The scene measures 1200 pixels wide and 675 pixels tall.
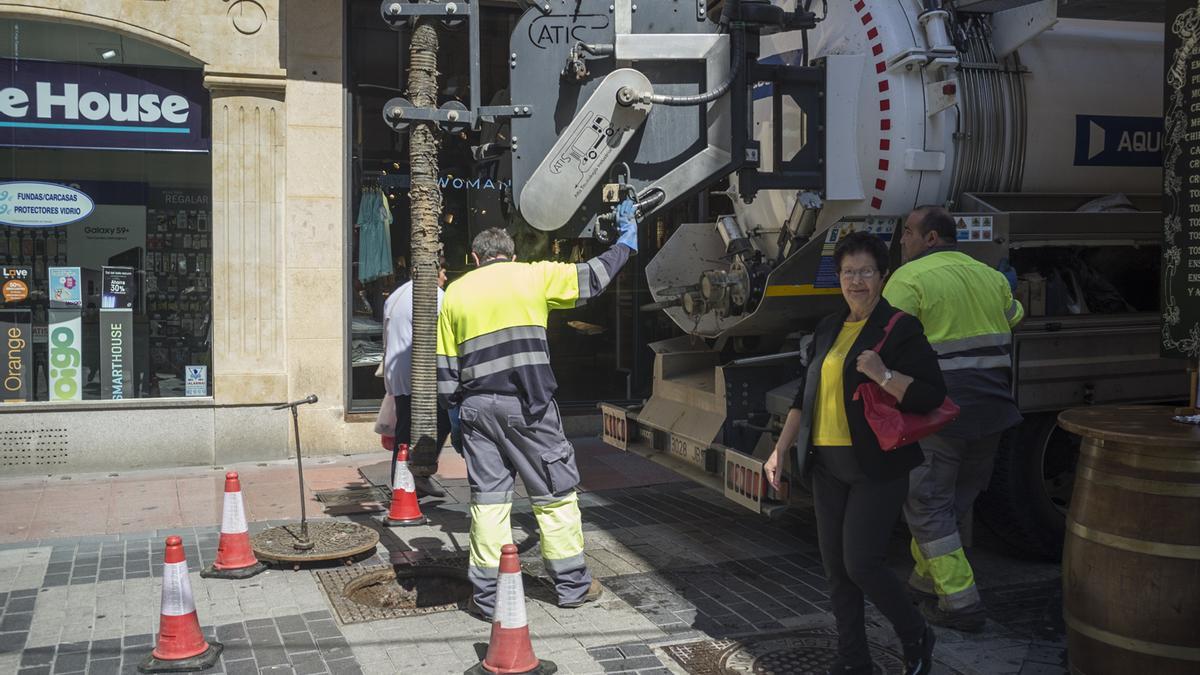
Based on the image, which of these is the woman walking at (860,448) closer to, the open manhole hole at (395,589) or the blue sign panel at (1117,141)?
the open manhole hole at (395,589)

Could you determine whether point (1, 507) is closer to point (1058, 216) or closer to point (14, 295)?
point (14, 295)

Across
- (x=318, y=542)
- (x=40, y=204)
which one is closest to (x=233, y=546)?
(x=318, y=542)

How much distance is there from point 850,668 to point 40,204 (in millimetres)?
7002

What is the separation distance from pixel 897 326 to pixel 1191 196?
6.19 feet

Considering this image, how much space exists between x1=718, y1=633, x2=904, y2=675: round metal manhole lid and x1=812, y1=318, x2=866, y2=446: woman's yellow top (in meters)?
Result: 0.98

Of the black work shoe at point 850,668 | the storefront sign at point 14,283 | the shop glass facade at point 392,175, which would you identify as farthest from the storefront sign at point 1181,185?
the storefront sign at point 14,283

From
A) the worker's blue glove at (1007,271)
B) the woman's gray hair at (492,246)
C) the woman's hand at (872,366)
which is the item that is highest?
the woman's gray hair at (492,246)

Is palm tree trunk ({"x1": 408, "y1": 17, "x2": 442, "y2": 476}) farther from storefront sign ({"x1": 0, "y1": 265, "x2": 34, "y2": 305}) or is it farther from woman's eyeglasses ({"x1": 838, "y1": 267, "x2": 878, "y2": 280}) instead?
storefront sign ({"x1": 0, "y1": 265, "x2": 34, "y2": 305})

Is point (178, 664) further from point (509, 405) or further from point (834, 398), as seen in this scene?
point (834, 398)

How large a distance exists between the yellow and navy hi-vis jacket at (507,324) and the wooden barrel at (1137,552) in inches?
87.1

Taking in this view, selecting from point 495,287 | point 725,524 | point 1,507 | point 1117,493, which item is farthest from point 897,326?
point 1,507

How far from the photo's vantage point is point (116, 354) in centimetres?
870

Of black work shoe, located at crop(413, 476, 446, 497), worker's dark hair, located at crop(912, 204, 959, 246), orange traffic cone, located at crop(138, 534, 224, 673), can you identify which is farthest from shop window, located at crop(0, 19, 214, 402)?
worker's dark hair, located at crop(912, 204, 959, 246)

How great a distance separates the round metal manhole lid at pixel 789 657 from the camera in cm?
441
